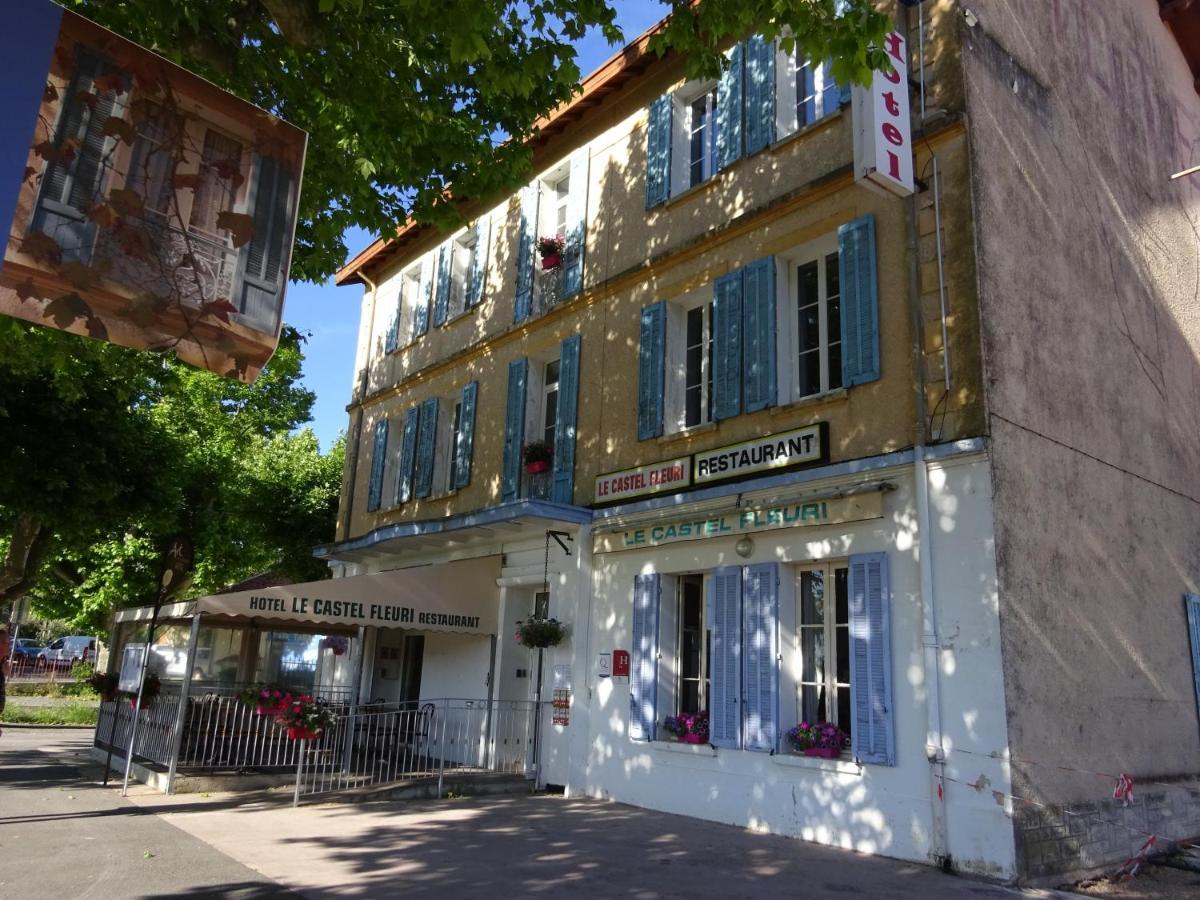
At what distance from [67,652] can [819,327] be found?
1964 inches

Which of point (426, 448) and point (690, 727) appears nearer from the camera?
point (690, 727)

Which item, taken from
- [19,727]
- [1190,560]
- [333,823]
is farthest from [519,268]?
[19,727]

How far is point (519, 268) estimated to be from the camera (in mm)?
14508

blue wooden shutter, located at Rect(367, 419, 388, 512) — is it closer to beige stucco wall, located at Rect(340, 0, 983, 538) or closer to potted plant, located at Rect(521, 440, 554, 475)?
beige stucco wall, located at Rect(340, 0, 983, 538)

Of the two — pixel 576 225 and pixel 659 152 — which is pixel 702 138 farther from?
pixel 576 225

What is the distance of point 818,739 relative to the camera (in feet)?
27.8

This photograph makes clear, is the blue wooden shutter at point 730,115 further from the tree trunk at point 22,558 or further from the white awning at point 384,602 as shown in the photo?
the tree trunk at point 22,558

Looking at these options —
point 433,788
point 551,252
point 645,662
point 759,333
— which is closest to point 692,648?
point 645,662

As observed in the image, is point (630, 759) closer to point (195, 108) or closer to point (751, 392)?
point (751, 392)

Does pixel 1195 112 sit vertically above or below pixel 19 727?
above

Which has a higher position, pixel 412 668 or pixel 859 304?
pixel 859 304

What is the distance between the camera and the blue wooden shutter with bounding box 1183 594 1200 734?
1006 cm

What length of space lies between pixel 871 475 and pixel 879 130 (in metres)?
3.22

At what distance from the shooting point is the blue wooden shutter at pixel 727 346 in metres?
10.2
